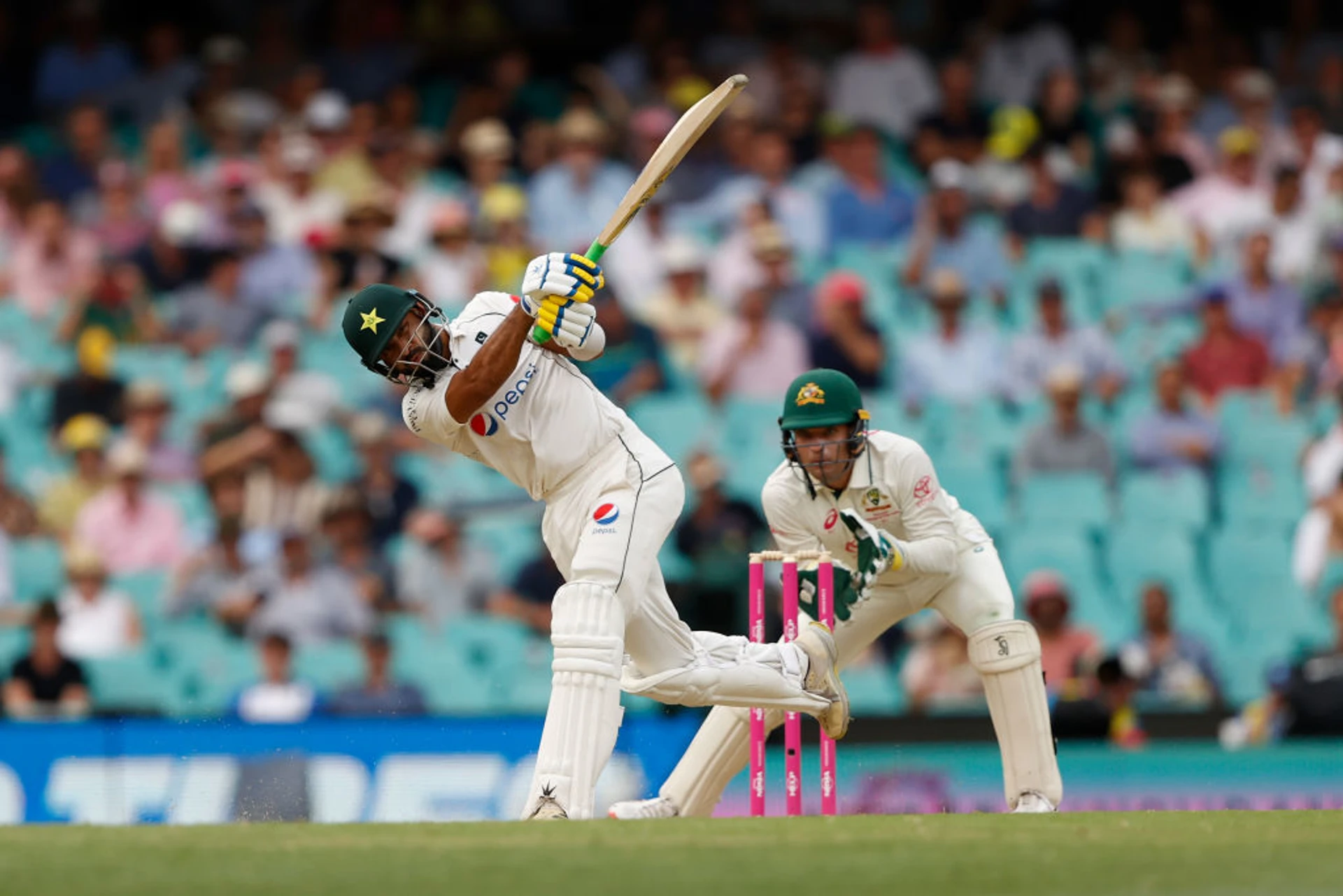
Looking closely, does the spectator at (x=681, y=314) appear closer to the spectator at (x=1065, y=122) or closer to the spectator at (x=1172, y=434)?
the spectator at (x=1172, y=434)

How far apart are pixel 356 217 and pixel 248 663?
10.9 ft

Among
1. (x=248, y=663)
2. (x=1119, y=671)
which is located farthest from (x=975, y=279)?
(x=248, y=663)

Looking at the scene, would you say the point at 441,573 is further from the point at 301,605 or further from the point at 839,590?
the point at 839,590

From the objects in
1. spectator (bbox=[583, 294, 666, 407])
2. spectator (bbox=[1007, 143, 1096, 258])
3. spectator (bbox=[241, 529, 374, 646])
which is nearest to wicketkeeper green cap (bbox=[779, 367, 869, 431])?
spectator (bbox=[241, 529, 374, 646])

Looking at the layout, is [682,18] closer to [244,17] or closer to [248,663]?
[244,17]

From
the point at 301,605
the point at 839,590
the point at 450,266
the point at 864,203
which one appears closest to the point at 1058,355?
the point at 864,203

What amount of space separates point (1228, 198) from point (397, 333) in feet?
26.5

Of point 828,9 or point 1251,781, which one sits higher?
point 828,9

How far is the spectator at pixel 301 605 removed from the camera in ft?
33.3

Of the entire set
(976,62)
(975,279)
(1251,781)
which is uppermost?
(976,62)

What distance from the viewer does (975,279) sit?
1239 centimetres

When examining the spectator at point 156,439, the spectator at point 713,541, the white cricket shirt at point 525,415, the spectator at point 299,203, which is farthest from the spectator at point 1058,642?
the spectator at point 299,203

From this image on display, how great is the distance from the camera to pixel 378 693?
31.4ft

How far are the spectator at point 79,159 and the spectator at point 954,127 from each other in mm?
5240
